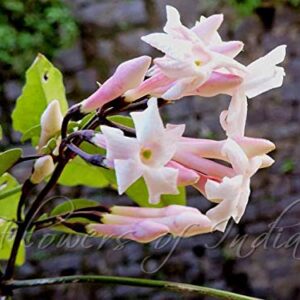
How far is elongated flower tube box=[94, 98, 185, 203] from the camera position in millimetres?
445

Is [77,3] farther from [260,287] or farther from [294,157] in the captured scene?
[260,287]

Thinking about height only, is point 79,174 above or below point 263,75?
below

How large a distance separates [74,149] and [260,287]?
6.77 ft

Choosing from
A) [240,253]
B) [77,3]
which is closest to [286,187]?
[240,253]

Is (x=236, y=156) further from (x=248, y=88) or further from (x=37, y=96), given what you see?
(x=37, y=96)

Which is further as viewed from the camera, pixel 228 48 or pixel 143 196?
pixel 143 196

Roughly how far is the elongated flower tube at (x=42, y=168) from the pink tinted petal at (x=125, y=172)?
98 mm

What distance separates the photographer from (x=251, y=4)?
2.26 metres

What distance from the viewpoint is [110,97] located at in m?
0.51

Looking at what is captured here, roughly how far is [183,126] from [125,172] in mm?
50

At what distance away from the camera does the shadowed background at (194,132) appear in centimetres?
223

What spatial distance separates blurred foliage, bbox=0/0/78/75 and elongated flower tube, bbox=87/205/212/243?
1666 millimetres

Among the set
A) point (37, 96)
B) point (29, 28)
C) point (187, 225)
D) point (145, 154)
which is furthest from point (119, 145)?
point (29, 28)

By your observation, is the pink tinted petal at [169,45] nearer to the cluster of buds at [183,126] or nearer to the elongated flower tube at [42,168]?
the cluster of buds at [183,126]
